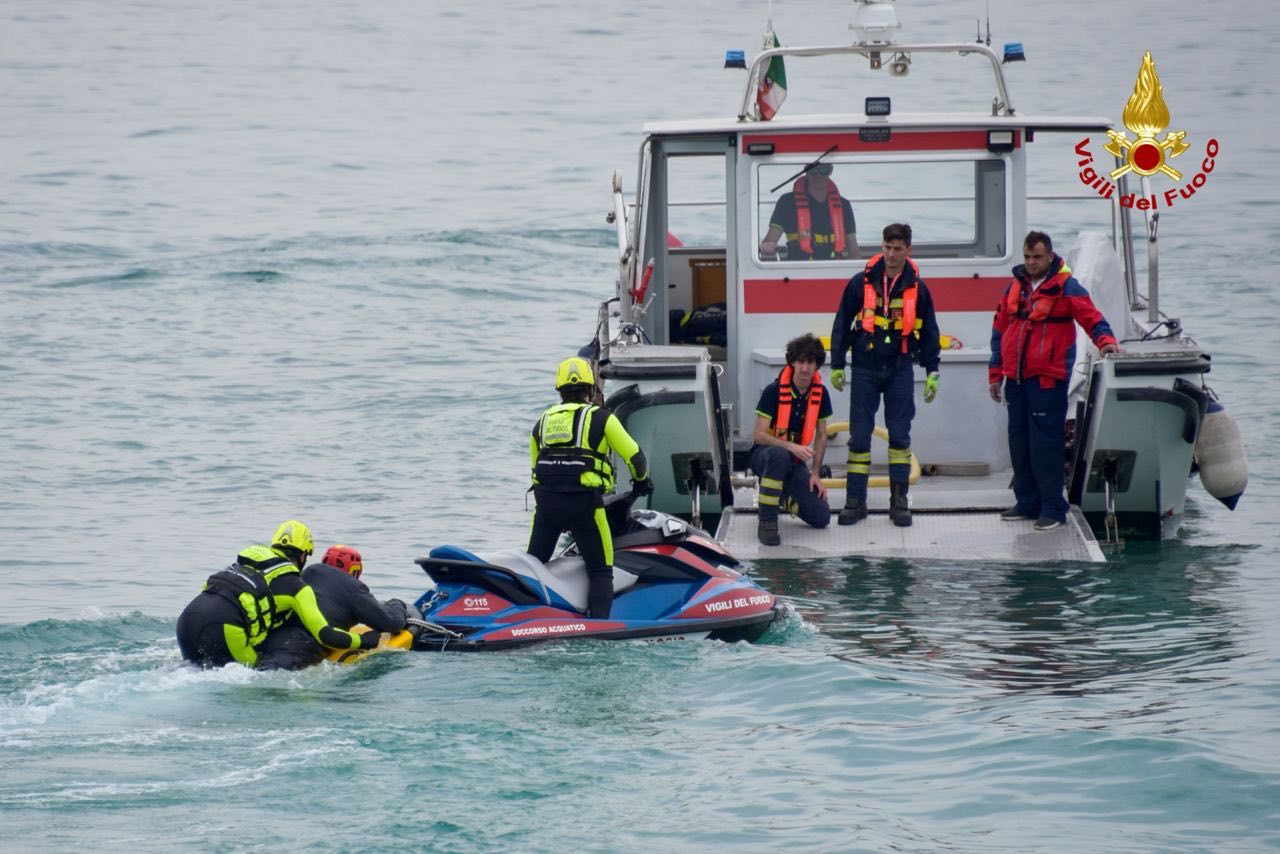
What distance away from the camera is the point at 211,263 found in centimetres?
2509

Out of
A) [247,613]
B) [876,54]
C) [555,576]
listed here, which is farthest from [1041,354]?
[247,613]

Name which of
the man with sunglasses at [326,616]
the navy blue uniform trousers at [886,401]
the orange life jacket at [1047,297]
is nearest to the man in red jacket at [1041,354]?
the orange life jacket at [1047,297]

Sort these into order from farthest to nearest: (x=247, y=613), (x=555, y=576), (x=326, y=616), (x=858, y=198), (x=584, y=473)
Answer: (x=858, y=198) < (x=555, y=576) < (x=584, y=473) < (x=326, y=616) < (x=247, y=613)

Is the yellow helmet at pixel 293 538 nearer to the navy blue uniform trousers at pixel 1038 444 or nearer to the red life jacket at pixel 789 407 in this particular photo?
the red life jacket at pixel 789 407

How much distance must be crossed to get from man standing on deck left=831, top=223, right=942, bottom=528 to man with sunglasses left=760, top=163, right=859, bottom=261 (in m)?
1.28

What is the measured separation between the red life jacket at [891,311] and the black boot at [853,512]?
97 centimetres

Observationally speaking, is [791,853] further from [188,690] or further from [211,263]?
[211,263]

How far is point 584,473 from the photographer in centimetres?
855

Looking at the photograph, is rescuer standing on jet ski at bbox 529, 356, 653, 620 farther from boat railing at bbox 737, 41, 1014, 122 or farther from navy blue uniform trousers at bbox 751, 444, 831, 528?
boat railing at bbox 737, 41, 1014, 122

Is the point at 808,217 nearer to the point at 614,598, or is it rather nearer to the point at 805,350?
the point at 805,350

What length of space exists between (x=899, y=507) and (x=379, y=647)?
346 centimetres

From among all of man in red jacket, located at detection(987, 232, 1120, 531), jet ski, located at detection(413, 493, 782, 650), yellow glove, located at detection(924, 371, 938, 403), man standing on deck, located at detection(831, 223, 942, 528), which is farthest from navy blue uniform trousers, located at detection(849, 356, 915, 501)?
jet ski, located at detection(413, 493, 782, 650)

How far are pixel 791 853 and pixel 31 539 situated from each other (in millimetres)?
7783

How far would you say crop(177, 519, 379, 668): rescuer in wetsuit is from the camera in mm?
7980
